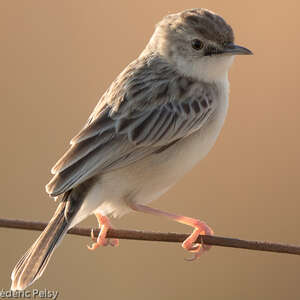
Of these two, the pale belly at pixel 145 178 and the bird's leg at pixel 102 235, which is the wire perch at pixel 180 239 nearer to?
the pale belly at pixel 145 178

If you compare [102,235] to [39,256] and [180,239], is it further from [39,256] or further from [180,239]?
[180,239]

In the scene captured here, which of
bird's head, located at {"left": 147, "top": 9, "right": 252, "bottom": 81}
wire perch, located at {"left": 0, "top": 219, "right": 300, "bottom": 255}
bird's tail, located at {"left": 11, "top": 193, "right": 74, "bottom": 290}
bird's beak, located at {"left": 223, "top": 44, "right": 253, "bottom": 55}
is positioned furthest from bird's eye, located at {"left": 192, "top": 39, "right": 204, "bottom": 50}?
wire perch, located at {"left": 0, "top": 219, "right": 300, "bottom": 255}

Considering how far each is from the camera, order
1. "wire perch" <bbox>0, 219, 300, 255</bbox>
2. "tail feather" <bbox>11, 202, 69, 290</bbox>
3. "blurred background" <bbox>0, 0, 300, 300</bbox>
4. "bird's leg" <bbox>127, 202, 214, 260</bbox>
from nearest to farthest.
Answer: "wire perch" <bbox>0, 219, 300, 255</bbox>
"tail feather" <bbox>11, 202, 69, 290</bbox>
"bird's leg" <bbox>127, 202, 214, 260</bbox>
"blurred background" <bbox>0, 0, 300, 300</bbox>

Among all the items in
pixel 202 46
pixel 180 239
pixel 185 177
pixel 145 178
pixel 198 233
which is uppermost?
pixel 202 46

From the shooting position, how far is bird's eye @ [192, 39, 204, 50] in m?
5.01

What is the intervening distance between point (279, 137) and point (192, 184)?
0.88 metres

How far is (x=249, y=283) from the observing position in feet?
20.5

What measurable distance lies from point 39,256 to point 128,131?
3.32 feet

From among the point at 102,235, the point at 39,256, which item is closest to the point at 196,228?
the point at 102,235

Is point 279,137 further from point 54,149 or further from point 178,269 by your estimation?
point 54,149

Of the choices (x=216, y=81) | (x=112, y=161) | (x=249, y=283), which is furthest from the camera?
(x=249, y=283)

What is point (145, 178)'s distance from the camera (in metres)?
4.57

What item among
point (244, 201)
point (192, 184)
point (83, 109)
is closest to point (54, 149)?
point (83, 109)

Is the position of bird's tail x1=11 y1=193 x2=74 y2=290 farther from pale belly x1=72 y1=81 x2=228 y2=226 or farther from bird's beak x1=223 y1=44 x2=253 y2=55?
bird's beak x1=223 y1=44 x2=253 y2=55
